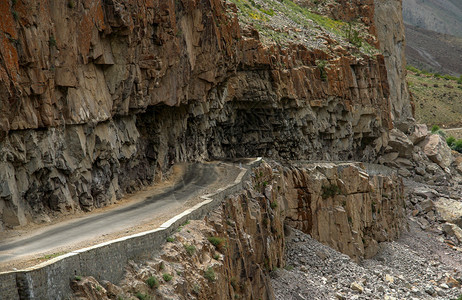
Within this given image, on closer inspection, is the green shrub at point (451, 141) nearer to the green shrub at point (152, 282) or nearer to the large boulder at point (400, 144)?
the large boulder at point (400, 144)

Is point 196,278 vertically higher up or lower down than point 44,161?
lower down

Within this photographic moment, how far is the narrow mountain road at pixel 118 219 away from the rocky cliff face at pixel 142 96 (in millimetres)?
1227

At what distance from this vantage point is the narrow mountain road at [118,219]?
784 inches

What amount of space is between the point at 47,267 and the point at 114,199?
12.3 meters

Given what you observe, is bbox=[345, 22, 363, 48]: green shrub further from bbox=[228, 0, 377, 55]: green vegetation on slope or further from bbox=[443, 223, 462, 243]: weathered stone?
bbox=[443, 223, 462, 243]: weathered stone

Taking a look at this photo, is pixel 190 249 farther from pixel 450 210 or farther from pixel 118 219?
pixel 450 210

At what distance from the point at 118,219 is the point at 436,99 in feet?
363

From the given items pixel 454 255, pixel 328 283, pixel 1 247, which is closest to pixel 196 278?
pixel 1 247

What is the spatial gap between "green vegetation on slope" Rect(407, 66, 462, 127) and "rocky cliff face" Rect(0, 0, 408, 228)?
66.2 m

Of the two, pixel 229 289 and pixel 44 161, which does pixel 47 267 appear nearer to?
pixel 44 161

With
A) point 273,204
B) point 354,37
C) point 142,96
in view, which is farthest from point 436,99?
point 142,96

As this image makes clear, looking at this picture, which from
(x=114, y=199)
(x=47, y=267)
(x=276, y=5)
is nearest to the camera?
(x=47, y=267)

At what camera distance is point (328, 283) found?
125 ft

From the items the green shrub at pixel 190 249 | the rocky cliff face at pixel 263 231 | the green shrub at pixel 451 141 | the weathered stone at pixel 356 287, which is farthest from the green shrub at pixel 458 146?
the green shrub at pixel 190 249
